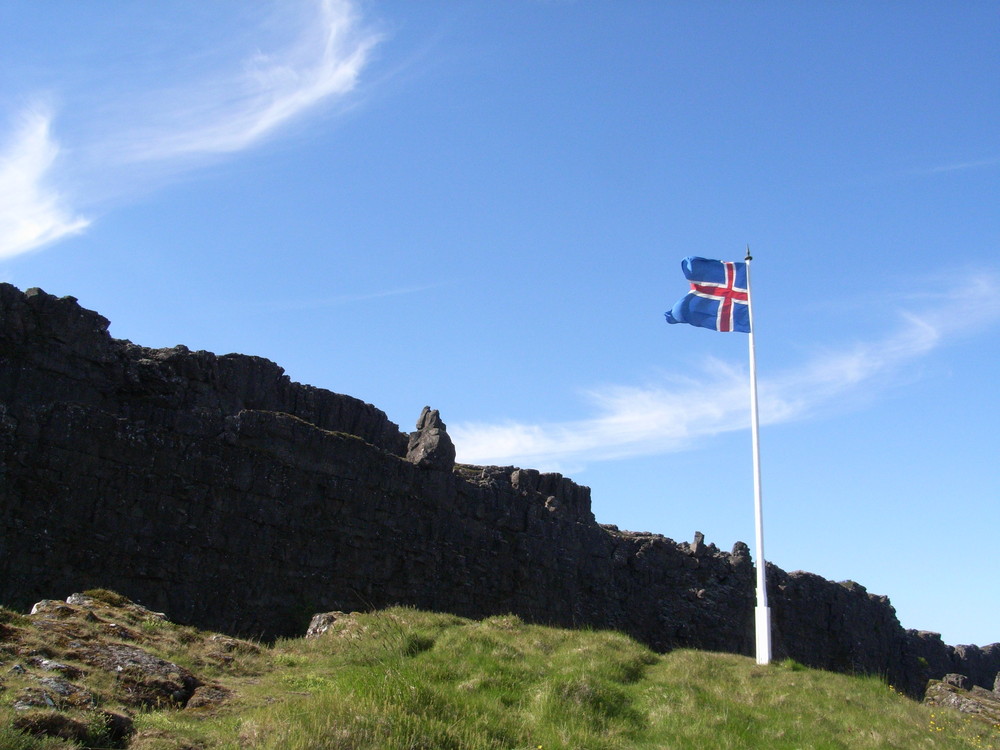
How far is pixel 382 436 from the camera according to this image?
33.4 m

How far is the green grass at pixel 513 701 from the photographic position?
10.6 meters

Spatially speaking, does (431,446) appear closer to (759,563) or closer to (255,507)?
(255,507)

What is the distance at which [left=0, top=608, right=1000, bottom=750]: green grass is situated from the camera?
10.6 meters

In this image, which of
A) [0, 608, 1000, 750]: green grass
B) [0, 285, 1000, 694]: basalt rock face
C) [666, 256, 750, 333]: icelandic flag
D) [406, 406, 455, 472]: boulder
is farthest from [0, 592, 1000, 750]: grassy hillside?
[406, 406, 455, 472]: boulder

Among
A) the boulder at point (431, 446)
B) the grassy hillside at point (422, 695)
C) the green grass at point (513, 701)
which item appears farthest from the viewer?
the boulder at point (431, 446)

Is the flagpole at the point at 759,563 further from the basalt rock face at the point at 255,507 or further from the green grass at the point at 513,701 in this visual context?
the basalt rock face at the point at 255,507

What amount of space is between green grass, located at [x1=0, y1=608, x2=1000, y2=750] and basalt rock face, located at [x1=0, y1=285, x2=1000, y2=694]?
7238mm

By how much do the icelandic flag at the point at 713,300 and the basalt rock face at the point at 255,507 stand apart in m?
10.9

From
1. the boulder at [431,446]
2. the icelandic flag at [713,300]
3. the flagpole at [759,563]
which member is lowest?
the flagpole at [759,563]

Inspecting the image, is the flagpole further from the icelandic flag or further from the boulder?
the boulder

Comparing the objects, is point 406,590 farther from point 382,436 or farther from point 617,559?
point 617,559

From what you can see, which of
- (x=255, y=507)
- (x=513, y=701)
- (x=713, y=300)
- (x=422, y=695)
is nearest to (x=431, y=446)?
(x=255, y=507)

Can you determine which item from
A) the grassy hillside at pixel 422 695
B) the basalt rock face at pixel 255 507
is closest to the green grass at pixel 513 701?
the grassy hillside at pixel 422 695

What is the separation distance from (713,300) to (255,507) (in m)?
12.9
